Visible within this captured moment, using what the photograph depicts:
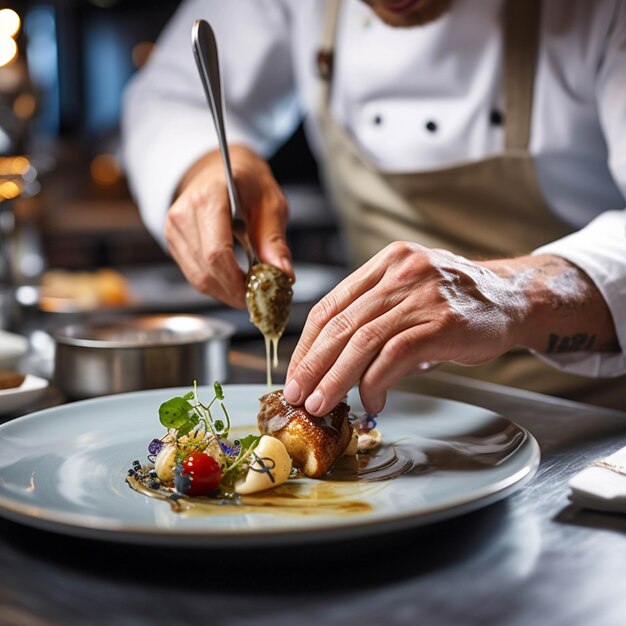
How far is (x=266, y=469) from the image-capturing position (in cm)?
94

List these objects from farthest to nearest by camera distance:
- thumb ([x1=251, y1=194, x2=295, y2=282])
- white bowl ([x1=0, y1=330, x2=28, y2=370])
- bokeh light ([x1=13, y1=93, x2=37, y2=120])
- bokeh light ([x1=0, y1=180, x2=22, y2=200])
→ bokeh light ([x1=13, y1=93, x2=37, y2=120]), bokeh light ([x1=0, y1=180, x2=22, y2=200]), white bowl ([x1=0, y1=330, x2=28, y2=370]), thumb ([x1=251, y1=194, x2=295, y2=282])

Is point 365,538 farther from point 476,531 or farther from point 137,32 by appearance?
point 137,32

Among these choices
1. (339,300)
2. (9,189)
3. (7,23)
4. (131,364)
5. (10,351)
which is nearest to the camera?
(339,300)

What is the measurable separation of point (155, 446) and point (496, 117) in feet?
3.47

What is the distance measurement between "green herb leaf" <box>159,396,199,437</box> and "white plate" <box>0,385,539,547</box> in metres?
0.05

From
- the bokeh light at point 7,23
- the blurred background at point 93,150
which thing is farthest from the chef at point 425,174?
the blurred background at point 93,150

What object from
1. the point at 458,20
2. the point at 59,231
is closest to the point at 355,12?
the point at 458,20

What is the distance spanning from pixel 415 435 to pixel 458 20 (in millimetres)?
963

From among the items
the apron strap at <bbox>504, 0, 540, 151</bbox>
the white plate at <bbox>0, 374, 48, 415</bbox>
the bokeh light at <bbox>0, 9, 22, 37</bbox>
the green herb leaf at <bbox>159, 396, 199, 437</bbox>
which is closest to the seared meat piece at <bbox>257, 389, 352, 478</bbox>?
the green herb leaf at <bbox>159, 396, 199, 437</bbox>

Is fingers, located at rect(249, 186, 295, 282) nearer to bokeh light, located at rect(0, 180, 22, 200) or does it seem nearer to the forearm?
the forearm

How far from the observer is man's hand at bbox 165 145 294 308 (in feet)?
4.51

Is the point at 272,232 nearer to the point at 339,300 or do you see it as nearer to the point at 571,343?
the point at 339,300

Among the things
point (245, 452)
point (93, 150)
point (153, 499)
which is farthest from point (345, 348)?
point (93, 150)

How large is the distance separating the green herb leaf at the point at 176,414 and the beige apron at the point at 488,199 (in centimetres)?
59
